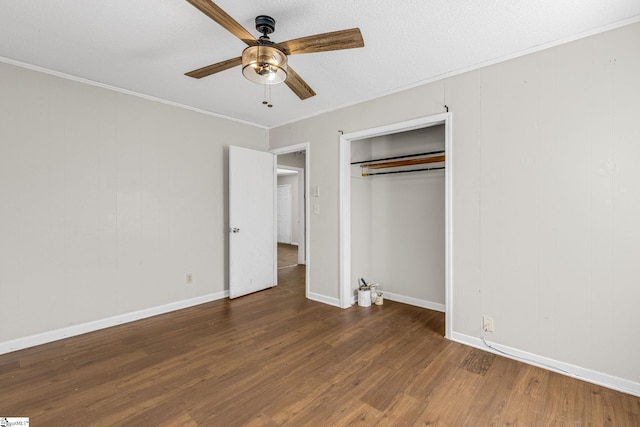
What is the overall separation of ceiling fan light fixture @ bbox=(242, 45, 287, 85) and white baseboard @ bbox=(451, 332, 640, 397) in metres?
2.74

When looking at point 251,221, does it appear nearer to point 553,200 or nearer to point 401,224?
point 401,224

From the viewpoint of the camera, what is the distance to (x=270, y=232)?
181 inches

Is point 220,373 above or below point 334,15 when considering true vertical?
below

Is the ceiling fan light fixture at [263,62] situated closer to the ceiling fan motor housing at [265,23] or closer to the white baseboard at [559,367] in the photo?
the ceiling fan motor housing at [265,23]

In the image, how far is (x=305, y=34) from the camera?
2.18m

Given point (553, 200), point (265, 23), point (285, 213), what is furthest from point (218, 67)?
point (285, 213)

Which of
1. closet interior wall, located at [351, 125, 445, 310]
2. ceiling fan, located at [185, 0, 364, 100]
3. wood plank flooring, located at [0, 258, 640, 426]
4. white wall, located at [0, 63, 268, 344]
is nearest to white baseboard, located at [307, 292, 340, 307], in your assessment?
closet interior wall, located at [351, 125, 445, 310]

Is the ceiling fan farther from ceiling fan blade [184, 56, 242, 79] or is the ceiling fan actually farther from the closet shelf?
the closet shelf

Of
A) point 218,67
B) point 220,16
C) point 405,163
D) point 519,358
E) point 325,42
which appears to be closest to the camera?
point 220,16

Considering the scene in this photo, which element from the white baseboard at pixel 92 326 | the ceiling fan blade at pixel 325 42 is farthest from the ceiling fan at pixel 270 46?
the white baseboard at pixel 92 326

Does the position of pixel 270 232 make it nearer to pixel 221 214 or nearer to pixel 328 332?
pixel 221 214

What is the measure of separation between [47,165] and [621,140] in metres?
4.76

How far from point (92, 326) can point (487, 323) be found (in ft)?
12.7

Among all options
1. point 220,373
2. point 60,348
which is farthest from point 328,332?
point 60,348
